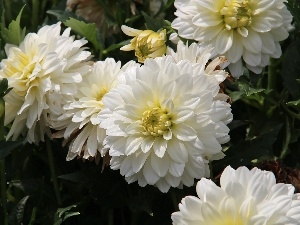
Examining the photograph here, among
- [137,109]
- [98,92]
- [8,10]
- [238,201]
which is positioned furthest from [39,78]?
[238,201]

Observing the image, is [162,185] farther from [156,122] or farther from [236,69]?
[236,69]

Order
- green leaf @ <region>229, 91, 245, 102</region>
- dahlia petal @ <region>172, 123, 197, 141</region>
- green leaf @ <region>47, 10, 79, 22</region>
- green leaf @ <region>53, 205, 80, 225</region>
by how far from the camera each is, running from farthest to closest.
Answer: green leaf @ <region>47, 10, 79, 22</region>, green leaf @ <region>229, 91, 245, 102</region>, green leaf @ <region>53, 205, 80, 225</region>, dahlia petal @ <region>172, 123, 197, 141</region>

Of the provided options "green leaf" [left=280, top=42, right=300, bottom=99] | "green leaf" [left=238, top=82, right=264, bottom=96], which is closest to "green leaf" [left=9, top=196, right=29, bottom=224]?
"green leaf" [left=238, top=82, right=264, bottom=96]

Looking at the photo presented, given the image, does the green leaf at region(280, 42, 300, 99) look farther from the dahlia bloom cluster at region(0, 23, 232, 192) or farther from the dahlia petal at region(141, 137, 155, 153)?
the dahlia petal at region(141, 137, 155, 153)

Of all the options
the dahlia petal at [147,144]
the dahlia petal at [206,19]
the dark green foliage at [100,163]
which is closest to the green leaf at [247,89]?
the dark green foliage at [100,163]

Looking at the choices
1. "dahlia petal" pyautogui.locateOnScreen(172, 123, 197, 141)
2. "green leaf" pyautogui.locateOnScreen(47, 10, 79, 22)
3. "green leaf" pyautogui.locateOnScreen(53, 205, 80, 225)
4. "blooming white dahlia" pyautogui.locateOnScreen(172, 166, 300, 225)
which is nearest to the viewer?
"blooming white dahlia" pyautogui.locateOnScreen(172, 166, 300, 225)

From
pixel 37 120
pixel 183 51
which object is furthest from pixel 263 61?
pixel 37 120

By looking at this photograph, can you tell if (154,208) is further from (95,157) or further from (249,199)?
(249,199)
